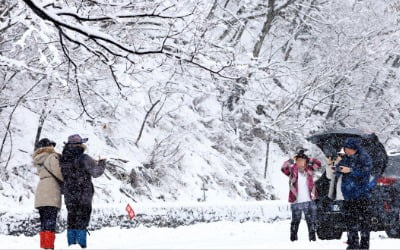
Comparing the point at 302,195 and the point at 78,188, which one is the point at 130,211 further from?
the point at 78,188

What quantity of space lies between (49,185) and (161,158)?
9139mm

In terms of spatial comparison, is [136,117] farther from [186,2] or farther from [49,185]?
[49,185]

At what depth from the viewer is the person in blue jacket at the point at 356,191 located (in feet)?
26.9

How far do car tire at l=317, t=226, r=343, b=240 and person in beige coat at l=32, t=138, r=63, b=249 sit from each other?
495 cm

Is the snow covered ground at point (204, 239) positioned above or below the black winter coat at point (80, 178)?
below

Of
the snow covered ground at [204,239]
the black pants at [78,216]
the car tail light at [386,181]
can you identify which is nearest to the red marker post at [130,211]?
the snow covered ground at [204,239]

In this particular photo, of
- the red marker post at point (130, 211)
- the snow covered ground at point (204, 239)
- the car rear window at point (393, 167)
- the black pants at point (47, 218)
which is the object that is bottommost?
the snow covered ground at point (204, 239)

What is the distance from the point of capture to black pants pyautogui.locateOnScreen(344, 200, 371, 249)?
26.8ft

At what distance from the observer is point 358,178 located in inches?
324

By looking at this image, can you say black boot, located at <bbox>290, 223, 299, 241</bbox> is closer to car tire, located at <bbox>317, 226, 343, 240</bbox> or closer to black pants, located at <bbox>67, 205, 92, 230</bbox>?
car tire, located at <bbox>317, 226, 343, 240</bbox>

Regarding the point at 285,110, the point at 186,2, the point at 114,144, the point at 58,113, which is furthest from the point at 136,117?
the point at 186,2

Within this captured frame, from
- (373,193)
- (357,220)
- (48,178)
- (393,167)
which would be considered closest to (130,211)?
(48,178)

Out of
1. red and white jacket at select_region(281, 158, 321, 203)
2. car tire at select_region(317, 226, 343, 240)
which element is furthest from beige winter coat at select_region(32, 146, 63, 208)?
car tire at select_region(317, 226, 343, 240)

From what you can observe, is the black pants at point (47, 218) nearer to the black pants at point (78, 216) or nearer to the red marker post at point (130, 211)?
the black pants at point (78, 216)
